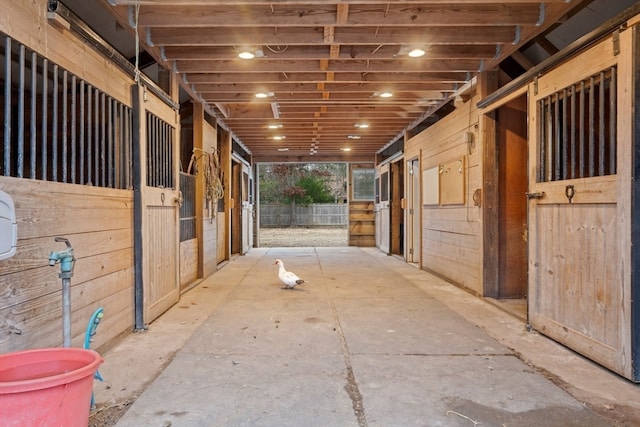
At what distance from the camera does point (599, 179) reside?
246 cm

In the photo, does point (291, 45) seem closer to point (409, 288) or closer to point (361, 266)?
point (409, 288)

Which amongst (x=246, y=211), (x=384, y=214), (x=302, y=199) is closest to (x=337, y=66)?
(x=384, y=214)

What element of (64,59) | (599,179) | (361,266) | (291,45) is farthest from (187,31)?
(361,266)

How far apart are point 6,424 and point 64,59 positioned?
6.27ft

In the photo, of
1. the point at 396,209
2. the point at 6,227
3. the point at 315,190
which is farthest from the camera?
the point at 315,190

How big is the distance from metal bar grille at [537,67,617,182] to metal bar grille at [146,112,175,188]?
10.1 feet

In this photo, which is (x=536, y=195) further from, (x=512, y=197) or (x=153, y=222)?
(x=153, y=222)

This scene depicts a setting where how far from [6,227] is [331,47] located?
311cm

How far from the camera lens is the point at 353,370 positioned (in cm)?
240

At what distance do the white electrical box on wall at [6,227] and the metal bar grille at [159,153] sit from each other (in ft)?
6.56

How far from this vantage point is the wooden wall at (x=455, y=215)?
4488 mm

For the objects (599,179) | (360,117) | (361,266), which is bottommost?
(361,266)

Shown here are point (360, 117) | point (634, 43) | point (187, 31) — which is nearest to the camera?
point (634, 43)

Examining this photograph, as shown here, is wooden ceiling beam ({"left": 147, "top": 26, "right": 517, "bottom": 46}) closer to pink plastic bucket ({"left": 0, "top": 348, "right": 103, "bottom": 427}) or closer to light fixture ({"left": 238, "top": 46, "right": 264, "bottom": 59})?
light fixture ({"left": 238, "top": 46, "right": 264, "bottom": 59})
